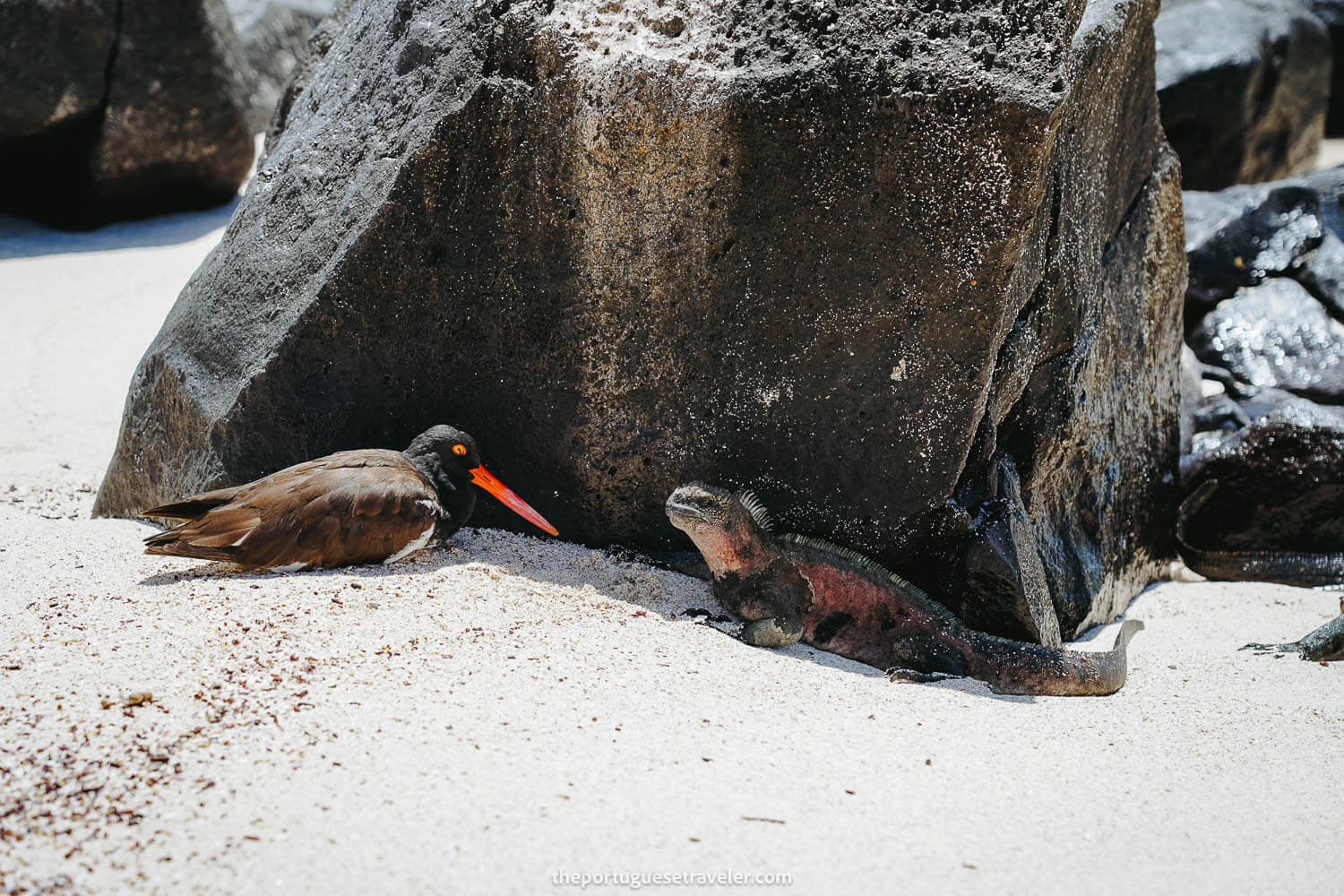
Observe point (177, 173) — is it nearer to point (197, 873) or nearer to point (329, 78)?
point (329, 78)

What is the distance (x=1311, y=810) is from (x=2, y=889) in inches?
134

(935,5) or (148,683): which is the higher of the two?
(935,5)

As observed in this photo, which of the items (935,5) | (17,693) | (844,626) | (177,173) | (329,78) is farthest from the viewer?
(177,173)

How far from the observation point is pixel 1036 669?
4066mm

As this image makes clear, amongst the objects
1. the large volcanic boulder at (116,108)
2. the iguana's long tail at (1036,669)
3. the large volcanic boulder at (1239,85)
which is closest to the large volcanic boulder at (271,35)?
the large volcanic boulder at (116,108)

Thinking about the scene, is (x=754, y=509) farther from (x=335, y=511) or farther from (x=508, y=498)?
(x=335, y=511)

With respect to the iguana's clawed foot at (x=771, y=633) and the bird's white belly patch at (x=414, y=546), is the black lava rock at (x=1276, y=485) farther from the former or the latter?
the bird's white belly patch at (x=414, y=546)

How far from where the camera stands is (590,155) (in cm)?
434

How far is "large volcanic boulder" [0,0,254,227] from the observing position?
9.48 meters

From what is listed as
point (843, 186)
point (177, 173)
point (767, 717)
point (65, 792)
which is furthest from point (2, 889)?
point (177, 173)

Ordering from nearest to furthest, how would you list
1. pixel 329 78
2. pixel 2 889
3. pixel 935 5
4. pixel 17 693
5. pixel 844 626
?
pixel 2 889
pixel 17 693
pixel 935 5
pixel 844 626
pixel 329 78

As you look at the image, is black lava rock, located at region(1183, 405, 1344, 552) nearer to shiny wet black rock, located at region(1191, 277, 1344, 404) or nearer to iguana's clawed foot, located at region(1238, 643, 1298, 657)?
shiny wet black rock, located at region(1191, 277, 1344, 404)

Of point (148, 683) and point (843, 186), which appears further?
point (843, 186)

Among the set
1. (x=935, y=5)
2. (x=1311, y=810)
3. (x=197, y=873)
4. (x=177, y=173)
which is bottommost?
(x=1311, y=810)
